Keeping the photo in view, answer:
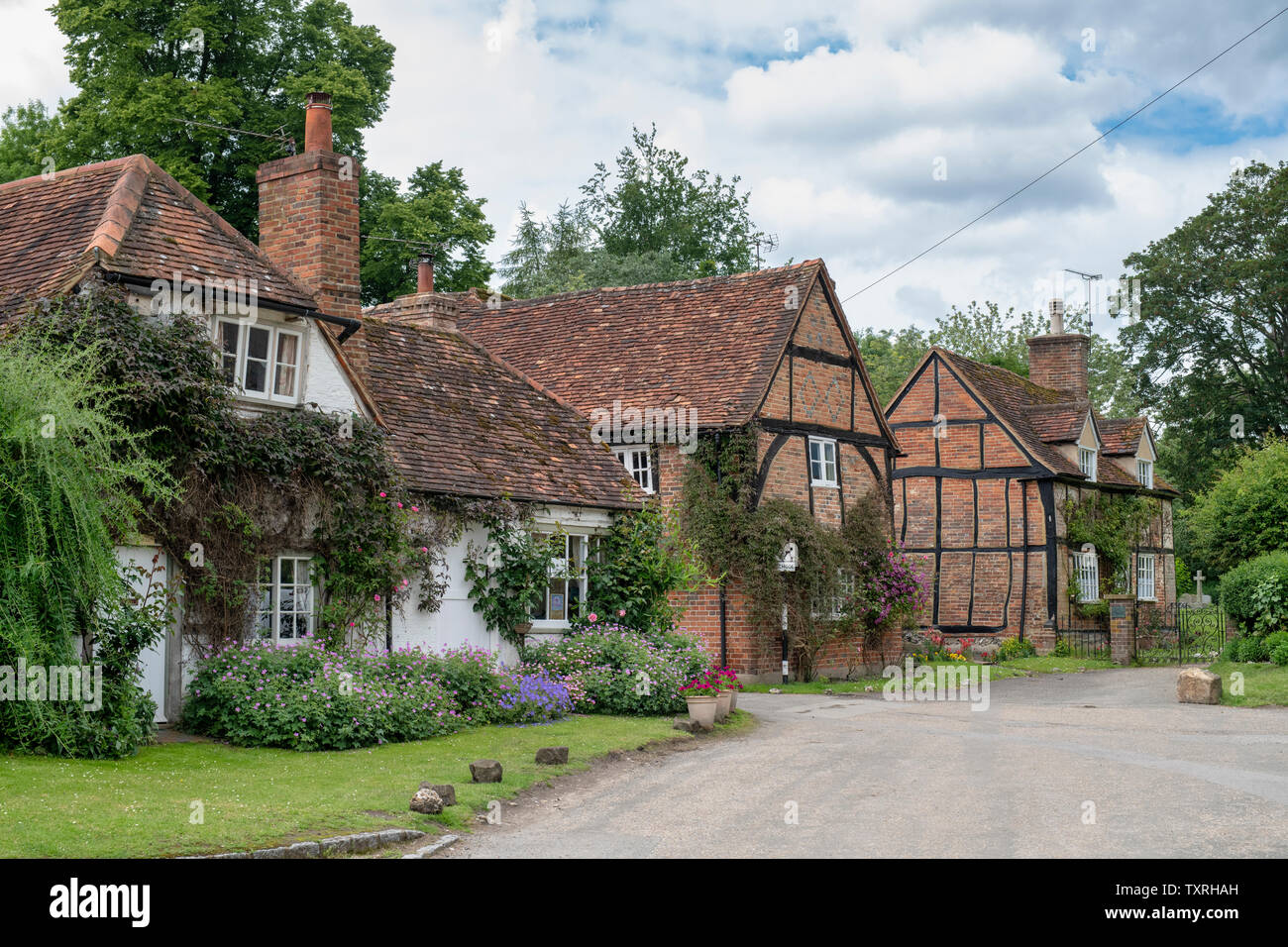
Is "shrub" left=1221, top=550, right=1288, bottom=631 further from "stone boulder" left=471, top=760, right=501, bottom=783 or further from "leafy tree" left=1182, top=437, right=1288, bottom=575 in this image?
"stone boulder" left=471, top=760, right=501, bottom=783

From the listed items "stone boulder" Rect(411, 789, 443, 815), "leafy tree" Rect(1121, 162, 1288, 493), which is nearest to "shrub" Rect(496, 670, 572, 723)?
"stone boulder" Rect(411, 789, 443, 815)

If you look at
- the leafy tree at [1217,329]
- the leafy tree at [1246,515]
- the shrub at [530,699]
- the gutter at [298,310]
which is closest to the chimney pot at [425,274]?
the gutter at [298,310]

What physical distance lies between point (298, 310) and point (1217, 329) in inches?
1582

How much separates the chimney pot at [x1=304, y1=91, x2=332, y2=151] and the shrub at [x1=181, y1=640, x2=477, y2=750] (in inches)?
282

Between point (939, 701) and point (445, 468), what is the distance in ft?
34.0

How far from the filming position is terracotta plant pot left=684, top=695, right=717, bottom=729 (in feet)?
56.4

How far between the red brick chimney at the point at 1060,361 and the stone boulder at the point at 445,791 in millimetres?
33862

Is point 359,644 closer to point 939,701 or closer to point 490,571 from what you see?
point 490,571

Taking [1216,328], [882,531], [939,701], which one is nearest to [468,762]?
[939,701]

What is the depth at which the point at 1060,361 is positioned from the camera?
41.3 m

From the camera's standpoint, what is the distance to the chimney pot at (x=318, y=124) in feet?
58.8

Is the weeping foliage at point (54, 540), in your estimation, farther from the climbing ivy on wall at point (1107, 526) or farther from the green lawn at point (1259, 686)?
the climbing ivy on wall at point (1107, 526)
